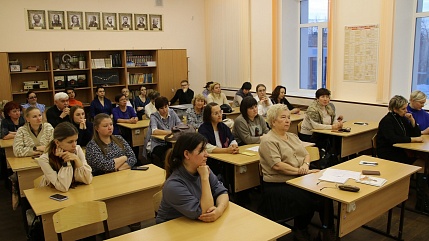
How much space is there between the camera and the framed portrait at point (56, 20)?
335 inches

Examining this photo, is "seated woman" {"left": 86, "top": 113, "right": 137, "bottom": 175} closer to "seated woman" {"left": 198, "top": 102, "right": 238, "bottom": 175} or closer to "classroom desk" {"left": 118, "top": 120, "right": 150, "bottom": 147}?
"seated woman" {"left": 198, "top": 102, "right": 238, "bottom": 175}

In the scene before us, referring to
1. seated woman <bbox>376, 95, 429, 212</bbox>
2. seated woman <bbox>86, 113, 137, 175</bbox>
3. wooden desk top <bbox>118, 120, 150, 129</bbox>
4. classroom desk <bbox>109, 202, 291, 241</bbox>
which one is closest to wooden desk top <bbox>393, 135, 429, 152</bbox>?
seated woman <bbox>376, 95, 429, 212</bbox>

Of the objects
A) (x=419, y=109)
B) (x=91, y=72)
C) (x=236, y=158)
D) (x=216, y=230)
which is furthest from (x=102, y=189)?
(x=91, y=72)

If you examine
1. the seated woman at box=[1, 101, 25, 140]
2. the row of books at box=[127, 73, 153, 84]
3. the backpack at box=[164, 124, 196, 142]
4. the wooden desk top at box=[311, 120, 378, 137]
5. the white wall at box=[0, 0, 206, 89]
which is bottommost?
the wooden desk top at box=[311, 120, 378, 137]

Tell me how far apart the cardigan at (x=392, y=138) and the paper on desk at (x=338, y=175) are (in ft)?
5.19

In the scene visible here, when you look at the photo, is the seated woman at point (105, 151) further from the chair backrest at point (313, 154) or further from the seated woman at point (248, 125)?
the chair backrest at point (313, 154)

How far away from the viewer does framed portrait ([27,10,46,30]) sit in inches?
326

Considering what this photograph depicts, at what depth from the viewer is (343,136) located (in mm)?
5328

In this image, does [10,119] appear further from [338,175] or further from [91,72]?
[338,175]

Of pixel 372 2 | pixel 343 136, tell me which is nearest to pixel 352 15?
pixel 372 2

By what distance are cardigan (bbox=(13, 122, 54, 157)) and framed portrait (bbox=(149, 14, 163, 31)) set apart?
5.82 m

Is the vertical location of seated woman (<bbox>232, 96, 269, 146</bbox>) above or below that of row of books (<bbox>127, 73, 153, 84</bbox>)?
below

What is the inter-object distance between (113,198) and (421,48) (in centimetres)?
600

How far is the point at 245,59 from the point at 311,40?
1.80 metres
